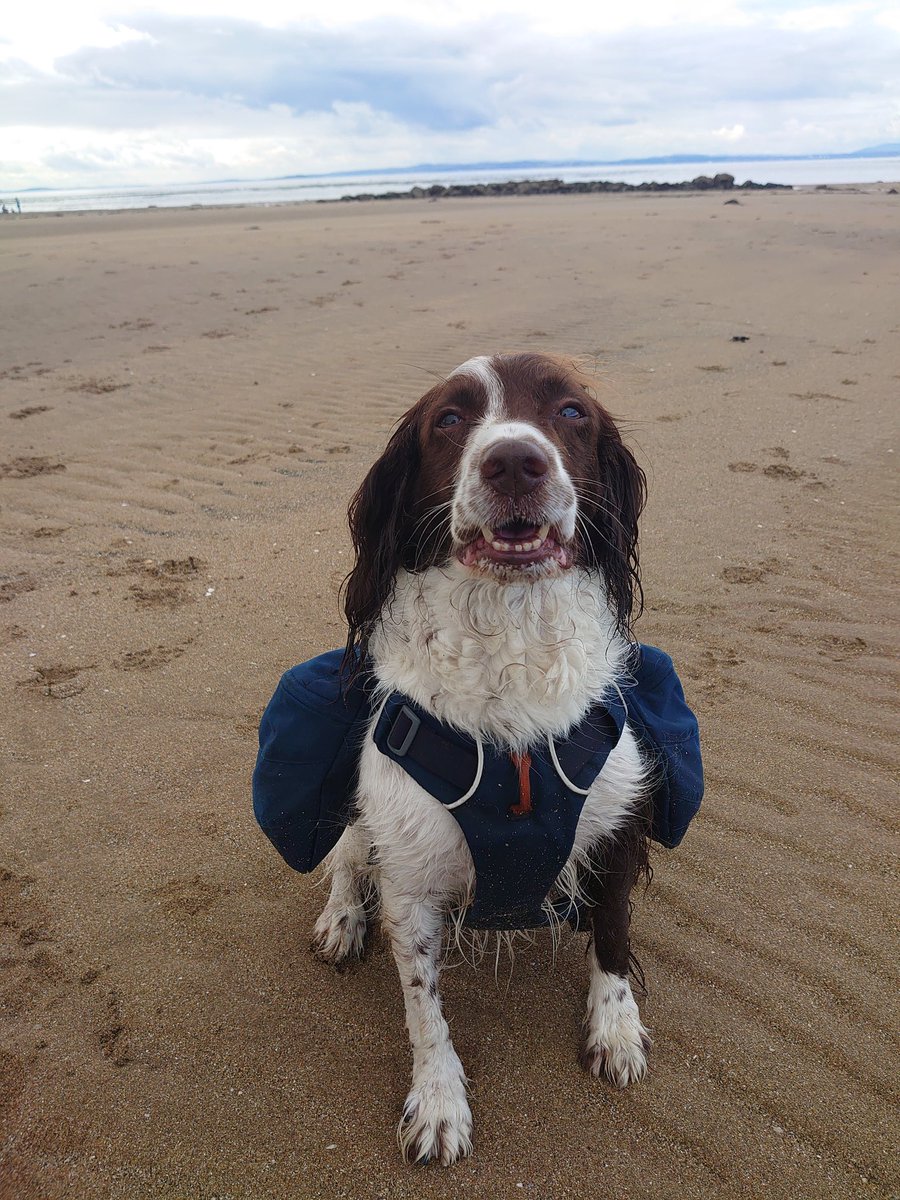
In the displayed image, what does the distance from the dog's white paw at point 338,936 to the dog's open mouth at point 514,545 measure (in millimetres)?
1417

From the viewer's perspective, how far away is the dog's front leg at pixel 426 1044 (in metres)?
2.12

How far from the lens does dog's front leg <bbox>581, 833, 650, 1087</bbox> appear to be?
2.27 metres

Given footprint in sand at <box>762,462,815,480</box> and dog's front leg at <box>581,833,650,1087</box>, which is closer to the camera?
dog's front leg at <box>581,833,650,1087</box>

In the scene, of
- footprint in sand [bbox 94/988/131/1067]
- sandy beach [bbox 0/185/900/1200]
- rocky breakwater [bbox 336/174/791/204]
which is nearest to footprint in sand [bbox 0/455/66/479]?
sandy beach [bbox 0/185/900/1200]

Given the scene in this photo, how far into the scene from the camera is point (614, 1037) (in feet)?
7.51

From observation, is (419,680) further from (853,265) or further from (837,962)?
(853,265)

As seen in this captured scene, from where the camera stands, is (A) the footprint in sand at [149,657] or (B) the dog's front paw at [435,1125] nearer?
(B) the dog's front paw at [435,1125]

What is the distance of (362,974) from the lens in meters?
2.62

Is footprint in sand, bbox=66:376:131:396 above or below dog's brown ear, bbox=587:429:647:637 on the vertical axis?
below

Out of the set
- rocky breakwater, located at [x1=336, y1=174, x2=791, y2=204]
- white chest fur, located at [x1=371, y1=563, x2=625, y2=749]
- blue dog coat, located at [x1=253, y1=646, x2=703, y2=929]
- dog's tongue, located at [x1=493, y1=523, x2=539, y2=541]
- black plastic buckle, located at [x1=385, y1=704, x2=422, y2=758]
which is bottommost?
rocky breakwater, located at [x1=336, y1=174, x2=791, y2=204]

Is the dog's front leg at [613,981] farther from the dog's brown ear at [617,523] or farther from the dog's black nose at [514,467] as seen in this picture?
the dog's black nose at [514,467]

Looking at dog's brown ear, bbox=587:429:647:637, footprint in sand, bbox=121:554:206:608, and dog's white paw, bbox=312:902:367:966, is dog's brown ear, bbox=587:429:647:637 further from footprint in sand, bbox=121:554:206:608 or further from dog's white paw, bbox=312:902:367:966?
footprint in sand, bbox=121:554:206:608

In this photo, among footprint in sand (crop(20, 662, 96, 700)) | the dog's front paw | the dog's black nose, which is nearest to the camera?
the dog's black nose

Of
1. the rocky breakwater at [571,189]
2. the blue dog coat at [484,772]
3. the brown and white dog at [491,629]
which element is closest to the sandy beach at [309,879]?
the brown and white dog at [491,629]
